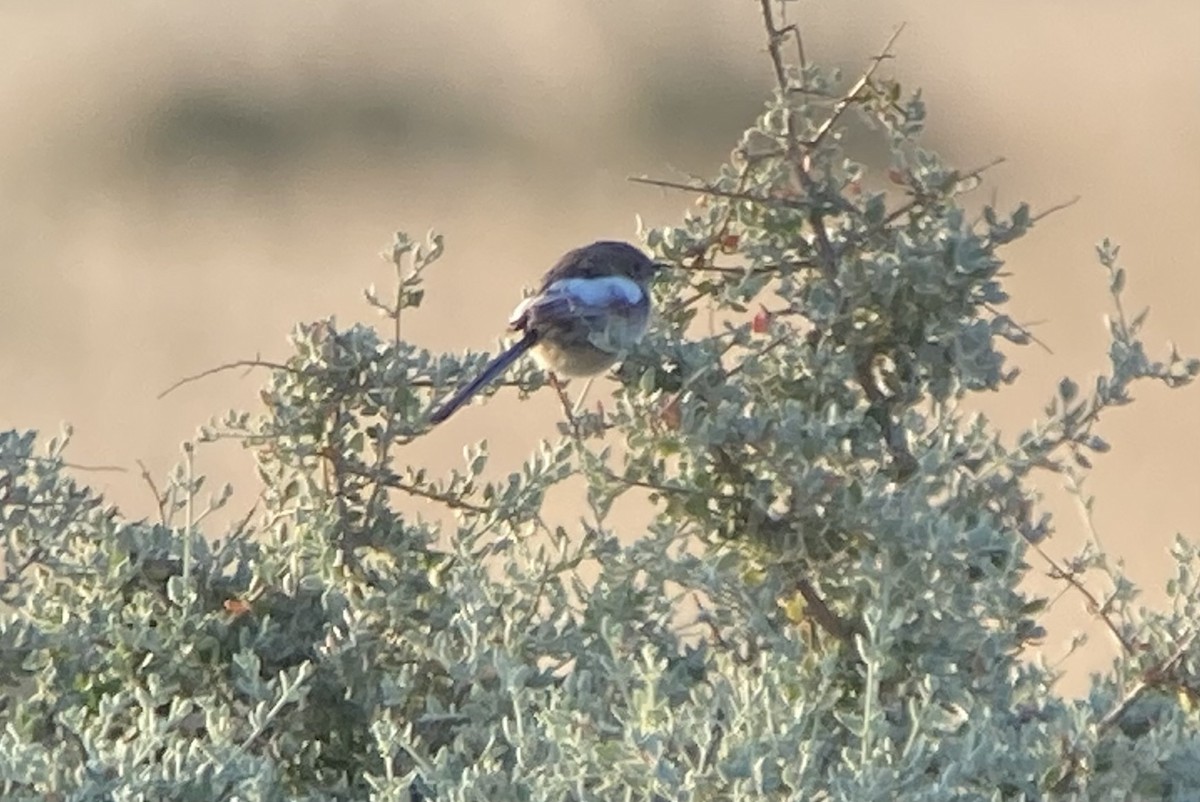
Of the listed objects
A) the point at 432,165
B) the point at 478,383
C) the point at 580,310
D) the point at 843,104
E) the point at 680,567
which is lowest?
the point at 680,567

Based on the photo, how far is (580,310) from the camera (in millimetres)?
2957

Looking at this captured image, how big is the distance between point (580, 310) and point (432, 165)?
968cm

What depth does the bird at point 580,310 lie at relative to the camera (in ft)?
8.57

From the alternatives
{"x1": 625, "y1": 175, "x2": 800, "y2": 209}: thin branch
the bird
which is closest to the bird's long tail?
the bird

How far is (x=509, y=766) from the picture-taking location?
6.23 feet

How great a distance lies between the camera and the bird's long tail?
7.31 feet

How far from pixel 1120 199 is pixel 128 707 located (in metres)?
→ 8.87

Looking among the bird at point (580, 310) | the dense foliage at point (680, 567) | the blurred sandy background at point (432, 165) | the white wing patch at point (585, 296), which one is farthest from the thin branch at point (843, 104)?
the blurred sandy background at point (432, 165)

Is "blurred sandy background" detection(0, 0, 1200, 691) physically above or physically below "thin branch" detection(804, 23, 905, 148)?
above

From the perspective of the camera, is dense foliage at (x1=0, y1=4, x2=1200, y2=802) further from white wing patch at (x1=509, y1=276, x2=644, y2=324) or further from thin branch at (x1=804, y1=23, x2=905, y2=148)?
white wing patch at (x1=509, y1=276, x2=644, y2=324)

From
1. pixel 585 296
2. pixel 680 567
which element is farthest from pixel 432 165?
pixel 680 567

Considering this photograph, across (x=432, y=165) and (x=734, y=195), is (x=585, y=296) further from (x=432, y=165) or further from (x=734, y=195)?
(x=432, y=165)

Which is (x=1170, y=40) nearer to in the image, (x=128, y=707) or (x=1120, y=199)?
(x=1120, y=199)

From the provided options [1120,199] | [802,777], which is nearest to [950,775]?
[802,777]
